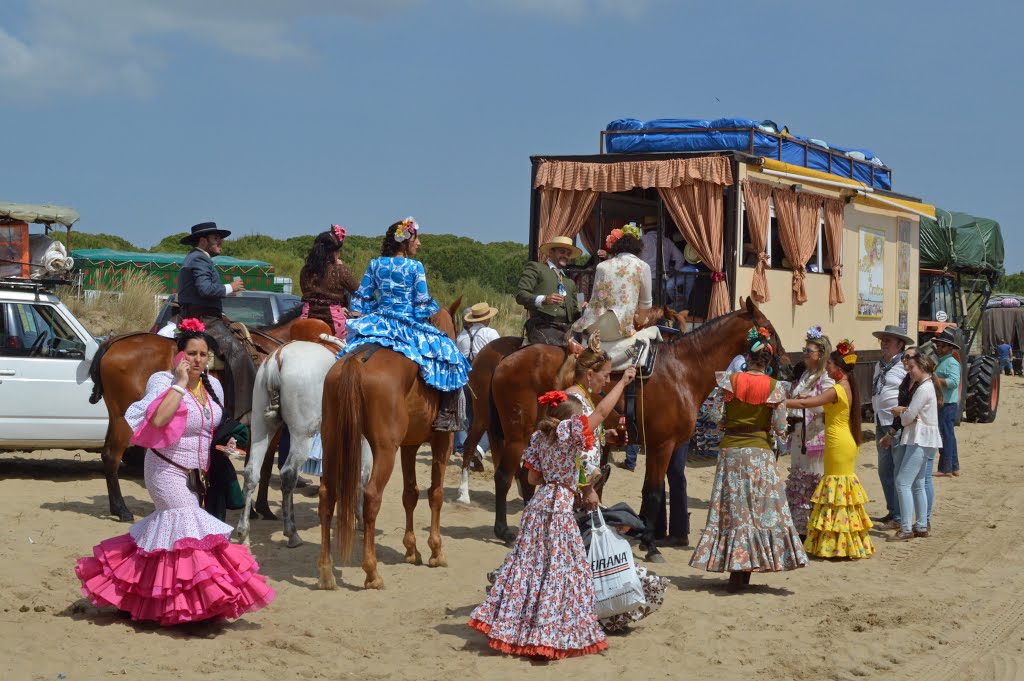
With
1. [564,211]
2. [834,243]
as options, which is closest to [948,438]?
[834,243]

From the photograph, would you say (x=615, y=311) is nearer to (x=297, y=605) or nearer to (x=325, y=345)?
(x=325, y=345)

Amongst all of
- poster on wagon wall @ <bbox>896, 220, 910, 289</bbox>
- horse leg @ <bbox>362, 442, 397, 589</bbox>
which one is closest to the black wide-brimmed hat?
horse leg @ <bbox>362, 442, 397, 589</bbox>

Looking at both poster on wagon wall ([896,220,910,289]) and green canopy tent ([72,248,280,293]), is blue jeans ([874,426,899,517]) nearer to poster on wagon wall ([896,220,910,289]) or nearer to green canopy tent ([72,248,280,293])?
poster on wagon wall ([896,220,910,289])

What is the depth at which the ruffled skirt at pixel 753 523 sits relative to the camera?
7.27 metres

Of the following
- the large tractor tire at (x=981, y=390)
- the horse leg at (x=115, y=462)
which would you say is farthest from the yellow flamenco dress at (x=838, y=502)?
the large tractor tire at (x=981, y=390)

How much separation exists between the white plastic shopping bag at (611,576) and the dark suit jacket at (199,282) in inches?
189

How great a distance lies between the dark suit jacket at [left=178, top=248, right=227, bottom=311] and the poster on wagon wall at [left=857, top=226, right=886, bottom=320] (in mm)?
10337

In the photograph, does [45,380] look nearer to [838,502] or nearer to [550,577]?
[550,577]

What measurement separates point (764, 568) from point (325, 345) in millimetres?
3962

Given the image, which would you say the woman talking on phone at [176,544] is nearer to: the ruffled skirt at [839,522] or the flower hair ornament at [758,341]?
the flower hair ornament at [758,341]

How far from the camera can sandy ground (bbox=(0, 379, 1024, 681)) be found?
5.66m

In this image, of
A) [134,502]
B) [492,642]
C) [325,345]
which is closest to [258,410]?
[325,345]

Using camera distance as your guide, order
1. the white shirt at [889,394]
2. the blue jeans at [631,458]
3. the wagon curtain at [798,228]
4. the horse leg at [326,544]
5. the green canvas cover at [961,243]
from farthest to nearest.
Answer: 1. the green canvas cover at [961,243]
2. the wagon curtain at [798,228]
3. the blue jeans at [631,458]
4. the white shirt at [889,394]
5. the horse leg at [326,544]

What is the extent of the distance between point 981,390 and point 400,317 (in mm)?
14930
